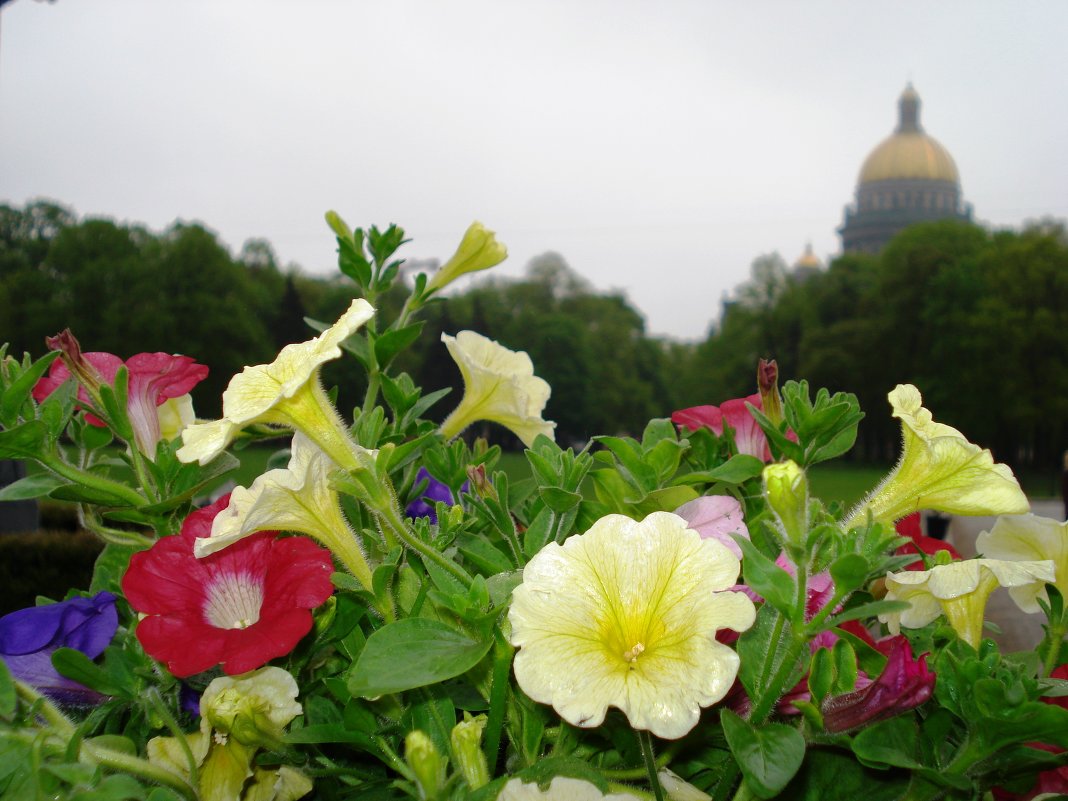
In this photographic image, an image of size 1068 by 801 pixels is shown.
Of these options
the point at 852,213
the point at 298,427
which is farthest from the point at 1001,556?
the point at 852,213

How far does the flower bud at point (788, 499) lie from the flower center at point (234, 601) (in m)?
0.42

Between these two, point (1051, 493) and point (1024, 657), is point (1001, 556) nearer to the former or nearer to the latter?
point (1024, 657)

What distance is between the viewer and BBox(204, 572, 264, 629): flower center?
0.74 m

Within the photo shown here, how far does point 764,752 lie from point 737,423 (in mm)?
425

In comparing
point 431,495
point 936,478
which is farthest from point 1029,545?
point 431,495

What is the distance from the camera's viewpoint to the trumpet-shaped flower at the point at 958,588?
627mm

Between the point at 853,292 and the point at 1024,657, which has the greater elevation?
the point at 1024,657

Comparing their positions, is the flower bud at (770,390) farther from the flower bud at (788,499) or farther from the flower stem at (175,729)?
the flower stem at (175,729)

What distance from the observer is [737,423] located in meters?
0.94

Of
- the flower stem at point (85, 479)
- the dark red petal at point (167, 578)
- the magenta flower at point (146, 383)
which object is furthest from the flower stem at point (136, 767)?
the magenta flower at point (146, 383)

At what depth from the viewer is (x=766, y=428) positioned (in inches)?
29.0

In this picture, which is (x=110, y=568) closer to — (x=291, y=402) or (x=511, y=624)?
(x=291, y=402)

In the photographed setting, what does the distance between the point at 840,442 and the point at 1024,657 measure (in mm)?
265

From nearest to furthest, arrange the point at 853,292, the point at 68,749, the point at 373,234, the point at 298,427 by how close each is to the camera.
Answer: the point at 68,749 → the point at 298,427 → the point at 373,234 → the point at 853,292
